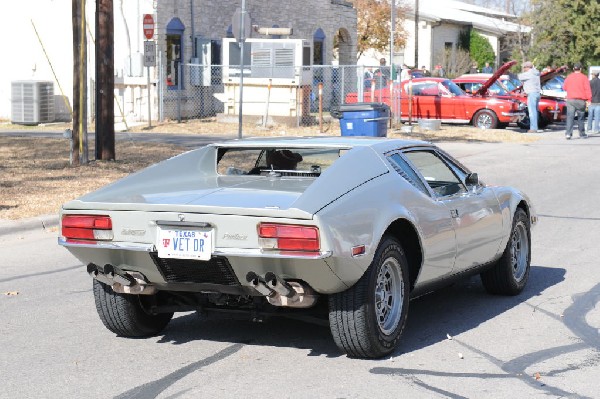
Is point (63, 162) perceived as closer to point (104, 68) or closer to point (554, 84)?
point (104, 68)

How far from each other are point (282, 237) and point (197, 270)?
63cm

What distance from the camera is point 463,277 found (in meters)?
7.68

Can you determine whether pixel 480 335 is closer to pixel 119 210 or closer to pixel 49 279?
pixel 119 210

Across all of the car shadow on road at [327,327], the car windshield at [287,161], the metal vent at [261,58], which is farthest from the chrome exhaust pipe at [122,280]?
the metal vent at [261,58]

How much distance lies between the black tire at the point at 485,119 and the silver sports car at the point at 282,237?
22.9 meters

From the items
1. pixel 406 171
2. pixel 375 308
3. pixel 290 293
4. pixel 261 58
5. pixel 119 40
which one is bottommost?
pixel 375 308

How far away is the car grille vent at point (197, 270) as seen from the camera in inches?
239

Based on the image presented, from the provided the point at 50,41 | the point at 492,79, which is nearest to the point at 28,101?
the point at 50,41

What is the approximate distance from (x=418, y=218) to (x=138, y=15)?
24.6 meters

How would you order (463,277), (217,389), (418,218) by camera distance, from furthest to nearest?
(463,277) < (418,218) < (217,389)

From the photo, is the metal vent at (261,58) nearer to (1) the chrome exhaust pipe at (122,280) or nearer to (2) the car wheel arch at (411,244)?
(2) the car wheel arch at (411,244)

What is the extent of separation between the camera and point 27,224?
483 inches

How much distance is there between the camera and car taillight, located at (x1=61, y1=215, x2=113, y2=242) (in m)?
6.29

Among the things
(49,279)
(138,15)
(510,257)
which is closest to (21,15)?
(138,15)
